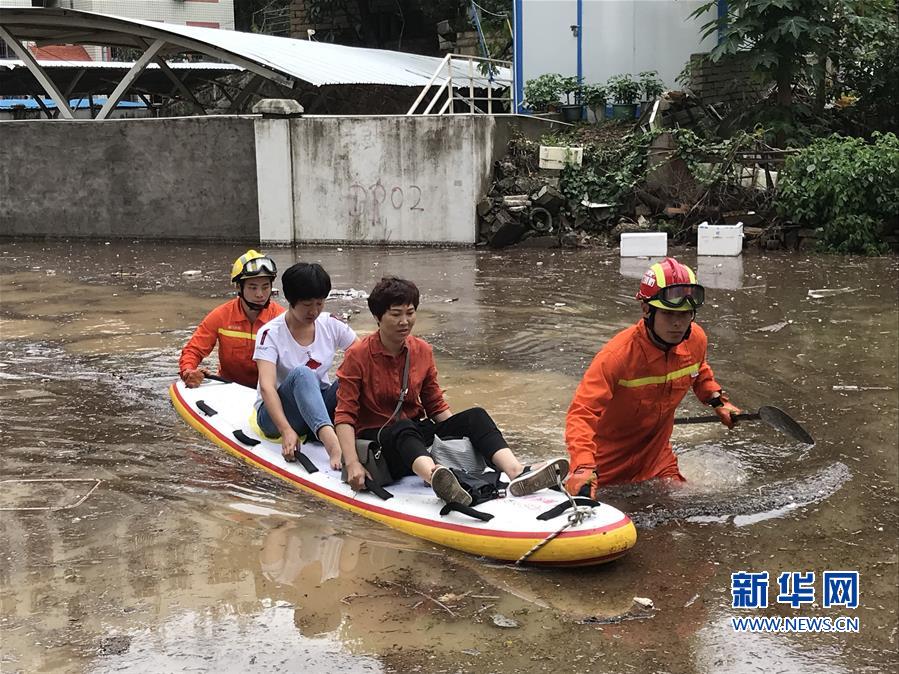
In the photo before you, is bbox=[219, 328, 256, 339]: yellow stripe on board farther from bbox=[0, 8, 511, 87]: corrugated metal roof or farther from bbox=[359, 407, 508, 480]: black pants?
bbox=[0, 8, 511, 87]: corrugated metal roof

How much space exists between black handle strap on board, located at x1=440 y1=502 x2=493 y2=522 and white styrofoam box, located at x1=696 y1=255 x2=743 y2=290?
26.0 feet

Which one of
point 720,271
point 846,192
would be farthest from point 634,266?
point 846,192

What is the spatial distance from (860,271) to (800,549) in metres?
8.82

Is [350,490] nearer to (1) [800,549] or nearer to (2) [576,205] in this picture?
(1) [800,549]

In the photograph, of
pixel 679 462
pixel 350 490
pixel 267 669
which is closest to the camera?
pixel 267 669

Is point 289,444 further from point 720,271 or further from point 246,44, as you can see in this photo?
point 246,44

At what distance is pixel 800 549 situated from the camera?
482 cm

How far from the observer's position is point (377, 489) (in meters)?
5.09

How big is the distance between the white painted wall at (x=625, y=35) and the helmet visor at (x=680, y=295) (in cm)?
1489

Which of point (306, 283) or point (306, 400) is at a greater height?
point (306, 283)

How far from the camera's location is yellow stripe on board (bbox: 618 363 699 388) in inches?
192

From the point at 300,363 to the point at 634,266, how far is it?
8553 millimetres

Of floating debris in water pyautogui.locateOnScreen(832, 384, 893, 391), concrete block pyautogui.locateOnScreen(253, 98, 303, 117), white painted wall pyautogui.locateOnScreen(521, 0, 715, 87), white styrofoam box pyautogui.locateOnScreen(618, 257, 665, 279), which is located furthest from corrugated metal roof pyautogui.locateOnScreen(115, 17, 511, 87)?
floating debris in water pyautogui.locateOnScreen(832, 384, 893, 391)

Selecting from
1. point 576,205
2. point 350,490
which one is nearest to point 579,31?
point 576,205
